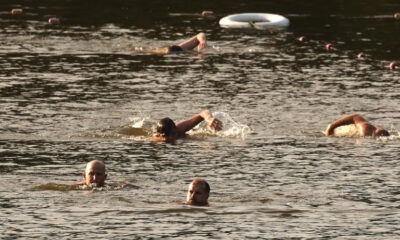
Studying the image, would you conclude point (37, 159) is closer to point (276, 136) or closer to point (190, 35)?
point (276, 136)

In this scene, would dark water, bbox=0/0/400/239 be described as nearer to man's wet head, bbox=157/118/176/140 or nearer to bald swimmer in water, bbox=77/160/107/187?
bald swimmer in water, bbox=77/160/107/187

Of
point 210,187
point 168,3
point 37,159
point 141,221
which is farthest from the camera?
point 168,3

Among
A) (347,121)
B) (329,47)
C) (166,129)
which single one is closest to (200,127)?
(166,129)

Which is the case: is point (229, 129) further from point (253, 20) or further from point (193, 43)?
point (253, 20)

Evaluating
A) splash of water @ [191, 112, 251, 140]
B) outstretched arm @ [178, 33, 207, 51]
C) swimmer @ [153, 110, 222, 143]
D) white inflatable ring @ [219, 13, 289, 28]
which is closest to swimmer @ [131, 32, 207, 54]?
outstretched arm @ [178, 33, 207, 51]

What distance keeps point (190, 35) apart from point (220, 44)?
6.77 feet

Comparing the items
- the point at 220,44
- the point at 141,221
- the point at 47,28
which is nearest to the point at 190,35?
the point at 220,44

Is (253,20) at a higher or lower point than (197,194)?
higher

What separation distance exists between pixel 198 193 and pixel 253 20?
89.9 ft

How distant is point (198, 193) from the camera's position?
19.6 metres

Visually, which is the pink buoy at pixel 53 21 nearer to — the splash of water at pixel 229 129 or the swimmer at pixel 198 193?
the splash of water at pixel 229 129

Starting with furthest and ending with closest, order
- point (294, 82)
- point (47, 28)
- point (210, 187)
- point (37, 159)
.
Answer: point (47, 28)
point (294, 82)
point (37, 159)
point (210, 187)

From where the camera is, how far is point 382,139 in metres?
25.9

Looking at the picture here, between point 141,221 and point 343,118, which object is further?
point 343,118
